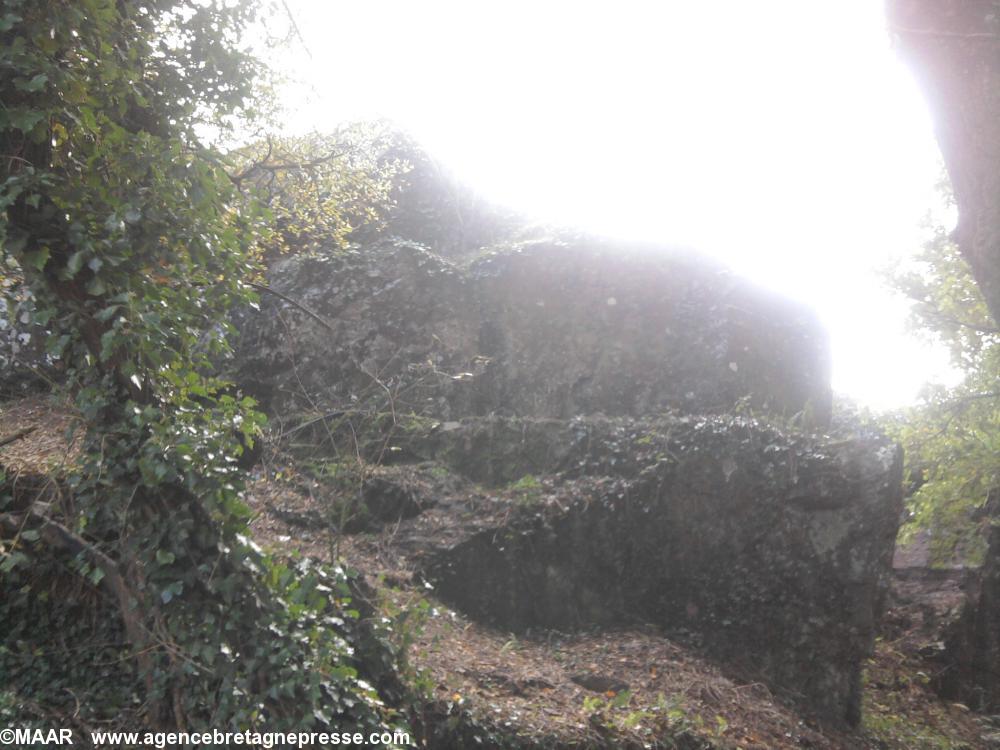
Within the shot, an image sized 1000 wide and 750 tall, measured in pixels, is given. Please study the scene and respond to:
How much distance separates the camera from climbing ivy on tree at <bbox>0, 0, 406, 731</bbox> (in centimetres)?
504

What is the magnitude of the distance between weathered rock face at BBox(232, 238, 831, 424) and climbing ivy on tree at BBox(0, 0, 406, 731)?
5576 millimetres

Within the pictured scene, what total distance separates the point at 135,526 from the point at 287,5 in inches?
219

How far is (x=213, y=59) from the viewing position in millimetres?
7285

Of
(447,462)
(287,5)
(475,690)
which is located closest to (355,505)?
(447,462)

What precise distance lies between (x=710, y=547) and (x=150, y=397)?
21.2 feet

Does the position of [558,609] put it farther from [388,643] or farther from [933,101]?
[933,101]

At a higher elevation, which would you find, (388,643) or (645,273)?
(645,273)

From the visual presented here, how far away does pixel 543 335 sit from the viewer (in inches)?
498

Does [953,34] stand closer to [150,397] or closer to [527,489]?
[150,397]

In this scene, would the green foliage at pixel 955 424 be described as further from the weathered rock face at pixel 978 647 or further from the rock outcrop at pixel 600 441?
the rock outcrop at pixel 600 441

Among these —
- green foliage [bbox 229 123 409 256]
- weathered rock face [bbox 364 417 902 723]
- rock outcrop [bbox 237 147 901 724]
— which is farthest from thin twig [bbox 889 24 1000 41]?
weathered rock face [bbox 364 417 902 723]

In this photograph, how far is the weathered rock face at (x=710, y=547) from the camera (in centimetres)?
886

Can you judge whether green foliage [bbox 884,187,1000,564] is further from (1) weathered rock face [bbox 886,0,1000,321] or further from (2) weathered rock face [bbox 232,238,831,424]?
(1) weathered rock face [bbox 886,0,1000,321]

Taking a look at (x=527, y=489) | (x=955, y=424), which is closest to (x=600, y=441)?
(x=527, y=489)
